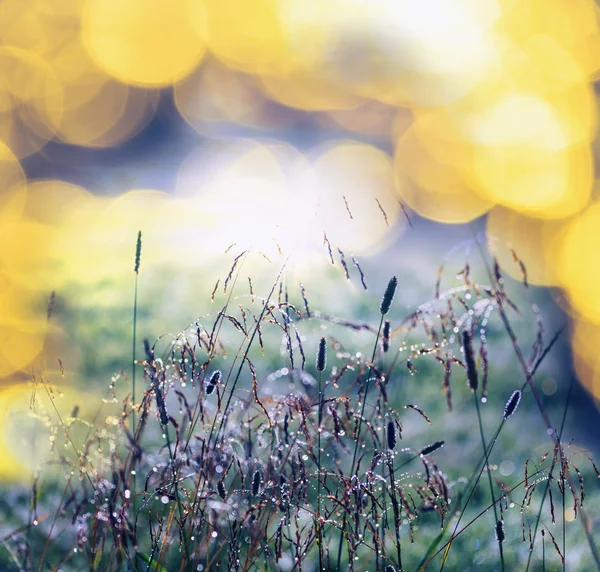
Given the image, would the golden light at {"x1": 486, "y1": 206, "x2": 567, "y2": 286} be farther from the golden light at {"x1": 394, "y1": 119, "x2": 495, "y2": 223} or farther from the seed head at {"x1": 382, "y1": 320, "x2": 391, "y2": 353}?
the seed head at {"x1": 382, "y1": 320, "x2": 391, "y2": 353}

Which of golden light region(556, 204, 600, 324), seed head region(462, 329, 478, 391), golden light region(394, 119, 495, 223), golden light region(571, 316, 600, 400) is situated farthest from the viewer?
golden light region(394, 119, 495, 223)

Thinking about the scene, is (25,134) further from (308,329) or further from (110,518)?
(110,518)

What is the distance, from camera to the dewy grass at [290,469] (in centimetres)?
142

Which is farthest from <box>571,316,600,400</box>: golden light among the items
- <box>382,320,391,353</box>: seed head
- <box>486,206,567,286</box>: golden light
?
<box>382,320,391,353</box>: seed head

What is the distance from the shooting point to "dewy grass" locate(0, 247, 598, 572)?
4.67ft

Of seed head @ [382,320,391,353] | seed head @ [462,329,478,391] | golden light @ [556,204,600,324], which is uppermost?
golden light @ [556,204,600,324]

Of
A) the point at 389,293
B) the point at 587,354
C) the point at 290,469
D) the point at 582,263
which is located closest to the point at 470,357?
the point at 389,293

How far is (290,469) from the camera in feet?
5.93

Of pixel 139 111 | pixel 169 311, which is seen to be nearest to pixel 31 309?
pixel 169 311

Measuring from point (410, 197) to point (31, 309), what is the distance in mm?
4200

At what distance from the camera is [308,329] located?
4.23 metres

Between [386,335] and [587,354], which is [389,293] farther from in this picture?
[587,354]

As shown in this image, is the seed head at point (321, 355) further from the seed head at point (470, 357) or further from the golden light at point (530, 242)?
the golden light at point (530, 242)

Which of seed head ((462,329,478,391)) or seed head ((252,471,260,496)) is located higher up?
seed head ((462,329,478,391))
